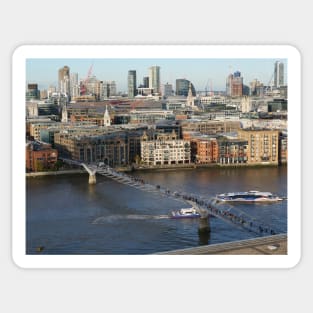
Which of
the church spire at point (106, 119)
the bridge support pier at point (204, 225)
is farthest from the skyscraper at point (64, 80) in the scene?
the bridge support pier at point (204, 225)

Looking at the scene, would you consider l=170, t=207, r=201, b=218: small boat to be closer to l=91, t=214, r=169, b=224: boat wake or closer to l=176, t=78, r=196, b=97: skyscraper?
l=91, t=214, r=169, b=224: boat wake

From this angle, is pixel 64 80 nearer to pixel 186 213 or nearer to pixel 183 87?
pixel 183 87

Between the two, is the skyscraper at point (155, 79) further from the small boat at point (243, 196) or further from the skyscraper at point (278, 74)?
the small boat at point (243, 196)

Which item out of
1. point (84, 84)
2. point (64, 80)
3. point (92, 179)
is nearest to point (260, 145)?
point (92, 179)

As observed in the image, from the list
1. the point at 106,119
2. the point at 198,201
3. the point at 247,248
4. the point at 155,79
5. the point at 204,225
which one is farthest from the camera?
the point at 106,119

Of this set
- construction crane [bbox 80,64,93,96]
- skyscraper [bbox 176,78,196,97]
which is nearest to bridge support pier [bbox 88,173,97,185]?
construction crane [bbox 80,64,93,96]
